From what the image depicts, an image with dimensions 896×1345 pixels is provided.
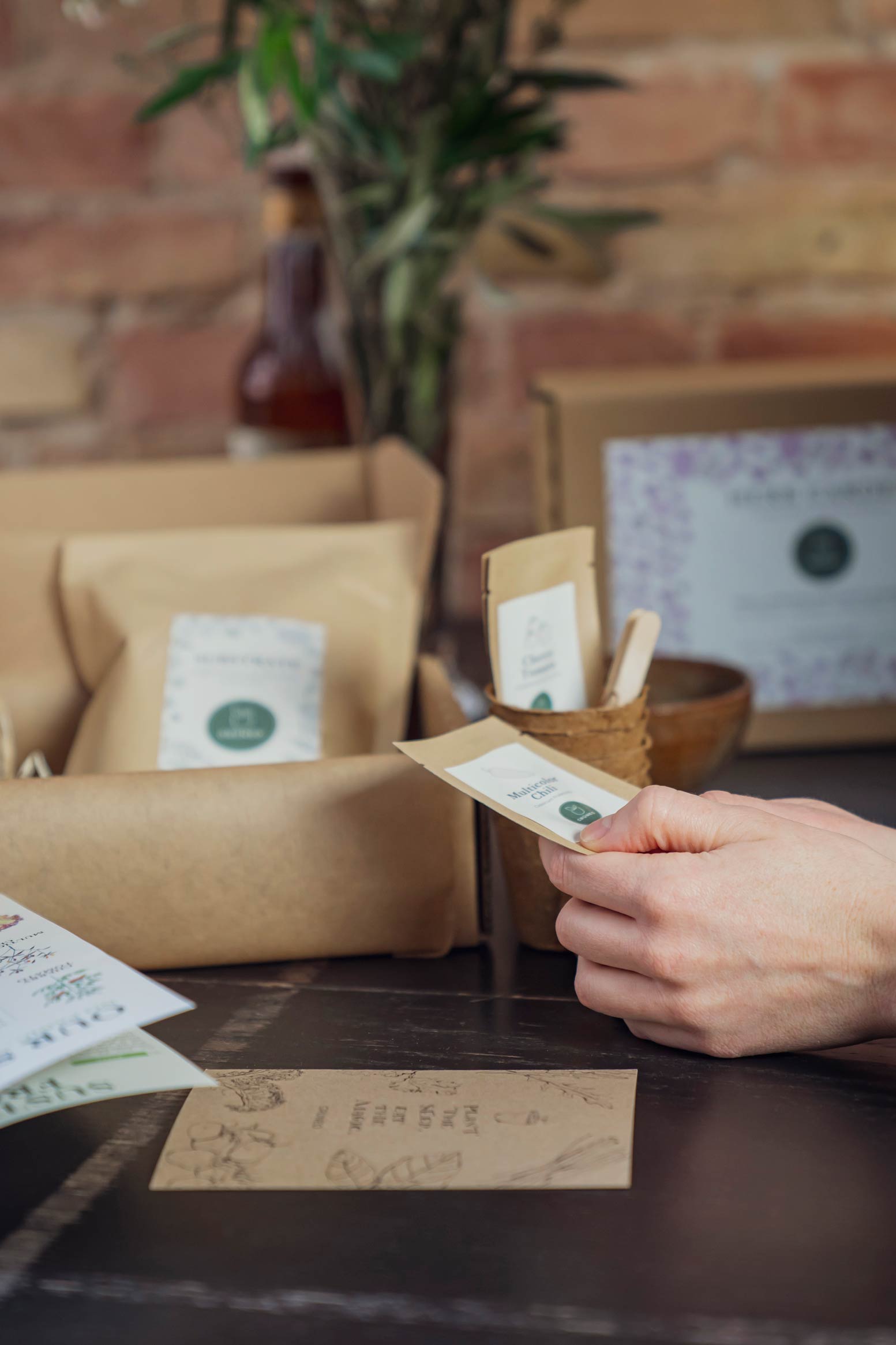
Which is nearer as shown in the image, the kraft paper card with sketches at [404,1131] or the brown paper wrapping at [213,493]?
the kraft paper card with sketches at [404,1131]

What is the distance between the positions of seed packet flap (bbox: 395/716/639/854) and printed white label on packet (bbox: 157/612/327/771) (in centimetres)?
15

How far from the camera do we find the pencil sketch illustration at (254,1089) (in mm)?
503

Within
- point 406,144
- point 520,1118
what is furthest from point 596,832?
point 406,144

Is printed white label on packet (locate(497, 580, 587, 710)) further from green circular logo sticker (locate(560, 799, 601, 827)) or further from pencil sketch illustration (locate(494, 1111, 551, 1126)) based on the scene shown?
pencil sketch illustration (locate(494, 1111, 551, 1126))

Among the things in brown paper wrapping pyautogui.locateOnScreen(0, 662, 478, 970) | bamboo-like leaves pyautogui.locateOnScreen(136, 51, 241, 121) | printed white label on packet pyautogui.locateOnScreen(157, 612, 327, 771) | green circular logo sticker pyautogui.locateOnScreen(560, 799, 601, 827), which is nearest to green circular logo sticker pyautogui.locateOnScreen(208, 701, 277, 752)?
printed white label on packet pyautogui.locateOnScreen(157, 612, 327, 771)

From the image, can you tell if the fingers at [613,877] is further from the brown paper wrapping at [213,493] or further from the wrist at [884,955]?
the brown paper wrapping at [213,493]

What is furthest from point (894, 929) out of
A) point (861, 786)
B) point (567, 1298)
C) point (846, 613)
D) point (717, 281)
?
point (717, 281)

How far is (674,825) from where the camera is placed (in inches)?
21.3

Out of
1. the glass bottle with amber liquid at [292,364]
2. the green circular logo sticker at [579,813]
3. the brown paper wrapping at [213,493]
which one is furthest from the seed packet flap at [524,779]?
the glass bottle with amber liquid at [292,364]

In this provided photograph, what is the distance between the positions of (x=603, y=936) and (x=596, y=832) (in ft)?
0.15

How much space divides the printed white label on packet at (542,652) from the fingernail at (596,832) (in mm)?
106

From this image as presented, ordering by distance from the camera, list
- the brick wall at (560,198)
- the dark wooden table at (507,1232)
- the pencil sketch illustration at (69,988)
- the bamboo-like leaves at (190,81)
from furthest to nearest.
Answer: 1. the brick wall at (560,198)
2. the bamboo-like leaves at (190,81)
3. the pencil sketch illustration at (69,988)
4. the dark wooden table at (507,1232)

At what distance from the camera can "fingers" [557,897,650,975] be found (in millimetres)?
534

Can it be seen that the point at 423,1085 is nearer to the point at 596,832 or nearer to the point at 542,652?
the point at 596,832
